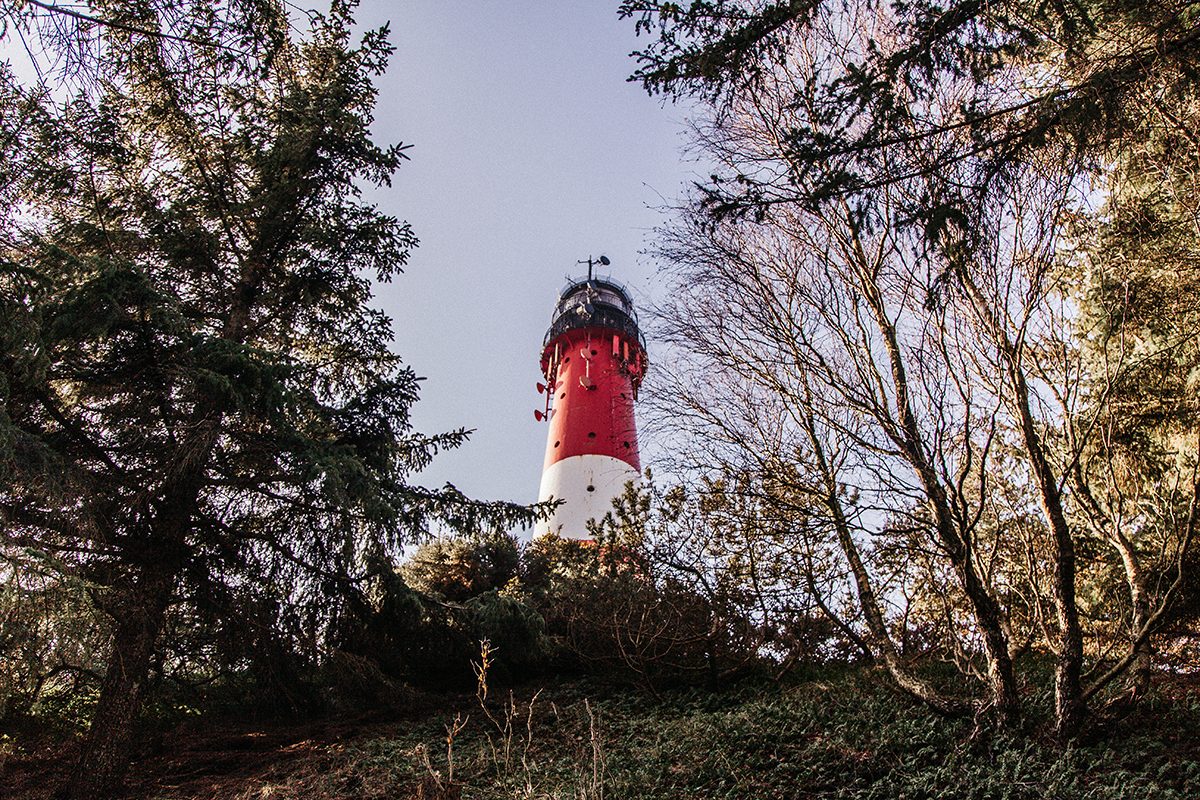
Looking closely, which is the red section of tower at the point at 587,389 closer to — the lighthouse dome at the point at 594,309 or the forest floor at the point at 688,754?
the lighthouse dome at the point at 594,309

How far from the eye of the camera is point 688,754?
231 inches

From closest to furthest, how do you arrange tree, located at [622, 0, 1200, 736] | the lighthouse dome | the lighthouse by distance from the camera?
tree, located at [622, 0, 1200, 736] < the lighthouse < the lighthouse dome

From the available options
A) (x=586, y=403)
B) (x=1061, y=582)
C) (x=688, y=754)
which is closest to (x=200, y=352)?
(x=688, y=754)

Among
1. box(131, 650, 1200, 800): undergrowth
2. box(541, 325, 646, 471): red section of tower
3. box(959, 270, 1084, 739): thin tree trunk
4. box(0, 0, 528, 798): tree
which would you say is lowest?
box(131, 650, 1200, 800): undergrowth

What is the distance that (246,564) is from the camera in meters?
8.05

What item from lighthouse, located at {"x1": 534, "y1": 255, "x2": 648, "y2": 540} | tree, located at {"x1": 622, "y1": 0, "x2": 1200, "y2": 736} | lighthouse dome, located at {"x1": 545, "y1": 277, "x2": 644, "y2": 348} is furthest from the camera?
lighthouse dome, located at {"x1": 545, "y1": 277, "x2": 644, "y2": 348}

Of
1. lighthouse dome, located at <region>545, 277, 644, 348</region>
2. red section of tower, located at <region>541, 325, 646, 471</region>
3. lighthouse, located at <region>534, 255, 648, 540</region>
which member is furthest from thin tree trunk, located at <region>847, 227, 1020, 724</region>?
lighthouse dome, located at <region>545, 277, 644, 348</region>

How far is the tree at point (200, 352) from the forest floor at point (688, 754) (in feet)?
3.66

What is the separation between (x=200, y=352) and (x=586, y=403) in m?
12.2

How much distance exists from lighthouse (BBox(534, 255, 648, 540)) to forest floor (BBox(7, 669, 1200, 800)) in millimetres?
6561

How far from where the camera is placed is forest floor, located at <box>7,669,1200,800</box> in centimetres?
474

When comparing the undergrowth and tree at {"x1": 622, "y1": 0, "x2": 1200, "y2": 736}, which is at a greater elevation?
tree at {"x1": 622, "y1": 0, "x2": 1200, "y2": 736}

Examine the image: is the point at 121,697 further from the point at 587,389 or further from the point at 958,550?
Answer: the point at 587,389

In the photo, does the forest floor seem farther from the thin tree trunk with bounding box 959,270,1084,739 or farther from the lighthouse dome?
the lighthouse dome
